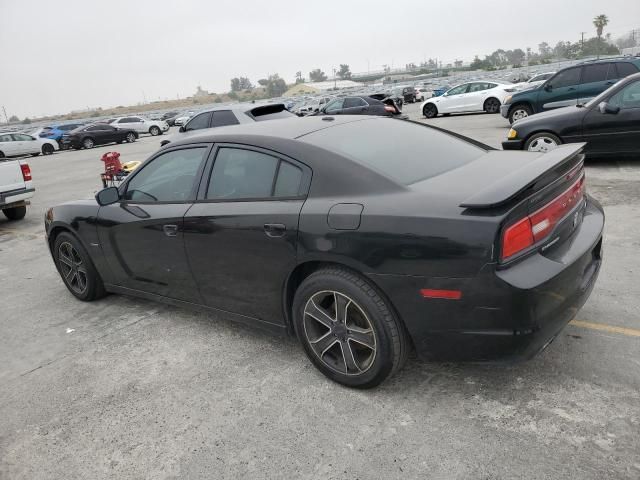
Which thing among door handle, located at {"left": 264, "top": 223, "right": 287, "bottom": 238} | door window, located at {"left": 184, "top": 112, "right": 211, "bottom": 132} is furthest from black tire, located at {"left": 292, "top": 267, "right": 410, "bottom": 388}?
door window, located at {"left": 184, "top": 112, "right": 211, "bottom": 132}

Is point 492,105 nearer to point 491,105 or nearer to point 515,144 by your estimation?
point 491,105

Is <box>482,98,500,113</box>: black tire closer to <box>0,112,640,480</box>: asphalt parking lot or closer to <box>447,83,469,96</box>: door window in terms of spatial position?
Answer: <box>447,83,469,96</box>: door window

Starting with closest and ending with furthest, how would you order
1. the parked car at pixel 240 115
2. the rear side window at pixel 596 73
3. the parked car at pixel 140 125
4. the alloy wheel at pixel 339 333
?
the alloy wheel at pixel 339 333 → the parked car at pixel 240 115 → the rear side window at pixel 596 73 → the parked car at pixel 140 125

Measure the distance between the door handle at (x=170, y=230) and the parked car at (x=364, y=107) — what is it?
17868 mm

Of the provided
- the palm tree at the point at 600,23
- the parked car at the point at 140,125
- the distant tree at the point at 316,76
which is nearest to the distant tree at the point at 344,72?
the distant tree at the point at 316,76

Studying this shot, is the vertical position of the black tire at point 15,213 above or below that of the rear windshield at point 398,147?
below

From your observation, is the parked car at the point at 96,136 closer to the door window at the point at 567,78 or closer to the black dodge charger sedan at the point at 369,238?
the door window at the point at 567,78

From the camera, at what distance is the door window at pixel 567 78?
1316 cm

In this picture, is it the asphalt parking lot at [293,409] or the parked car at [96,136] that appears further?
the parked car at [96,136]

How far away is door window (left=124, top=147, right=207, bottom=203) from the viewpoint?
3729 mm

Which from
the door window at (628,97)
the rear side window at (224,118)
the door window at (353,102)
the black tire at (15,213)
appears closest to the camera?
the door window at (628,97)

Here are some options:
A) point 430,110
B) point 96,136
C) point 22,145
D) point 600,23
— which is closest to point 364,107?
point 430,110

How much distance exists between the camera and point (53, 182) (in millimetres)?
15016

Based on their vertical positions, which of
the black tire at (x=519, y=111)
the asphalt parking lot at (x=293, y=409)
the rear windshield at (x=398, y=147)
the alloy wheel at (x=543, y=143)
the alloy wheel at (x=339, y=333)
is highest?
the rear windshield at (x=398, y=147)
